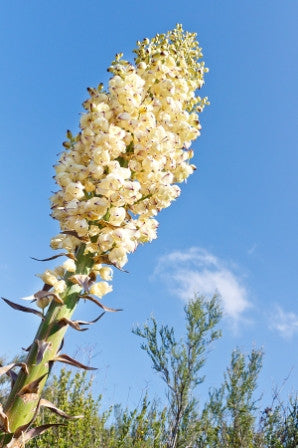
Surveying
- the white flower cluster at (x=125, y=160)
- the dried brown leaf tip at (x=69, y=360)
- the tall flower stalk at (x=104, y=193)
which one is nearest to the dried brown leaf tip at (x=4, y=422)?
the tall flower stalk at (x=104, y=193)

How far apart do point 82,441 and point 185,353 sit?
3785 millimetres

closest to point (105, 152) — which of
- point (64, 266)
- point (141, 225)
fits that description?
point (141, 225)

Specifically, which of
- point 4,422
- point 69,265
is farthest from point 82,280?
point 4,422

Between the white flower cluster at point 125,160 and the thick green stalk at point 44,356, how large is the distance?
82mm

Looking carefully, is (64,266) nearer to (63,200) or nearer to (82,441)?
(63,200)

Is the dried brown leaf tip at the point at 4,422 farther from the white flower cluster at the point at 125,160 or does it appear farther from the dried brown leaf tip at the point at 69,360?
the white flower cluster at the point at 125,160

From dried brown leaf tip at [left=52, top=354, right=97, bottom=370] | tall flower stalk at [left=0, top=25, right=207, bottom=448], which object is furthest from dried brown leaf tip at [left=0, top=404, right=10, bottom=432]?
dried brown leaf tip at [left=52, top=354, right=97, bottom=370]

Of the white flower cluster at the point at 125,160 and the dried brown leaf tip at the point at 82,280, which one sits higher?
the white flower cluster at the point at 125,160

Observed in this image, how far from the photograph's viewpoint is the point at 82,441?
7.10 m

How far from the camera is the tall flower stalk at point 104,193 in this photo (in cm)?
130

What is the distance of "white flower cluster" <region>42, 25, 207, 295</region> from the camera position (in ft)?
4.81

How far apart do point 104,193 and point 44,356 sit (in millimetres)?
601

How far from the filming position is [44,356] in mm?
1299

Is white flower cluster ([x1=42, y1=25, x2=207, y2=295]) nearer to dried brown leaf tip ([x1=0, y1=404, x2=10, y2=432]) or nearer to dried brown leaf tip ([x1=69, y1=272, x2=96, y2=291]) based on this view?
dried brown leaf tip ([x1=69, y1=272, x2=96, y2=291])
